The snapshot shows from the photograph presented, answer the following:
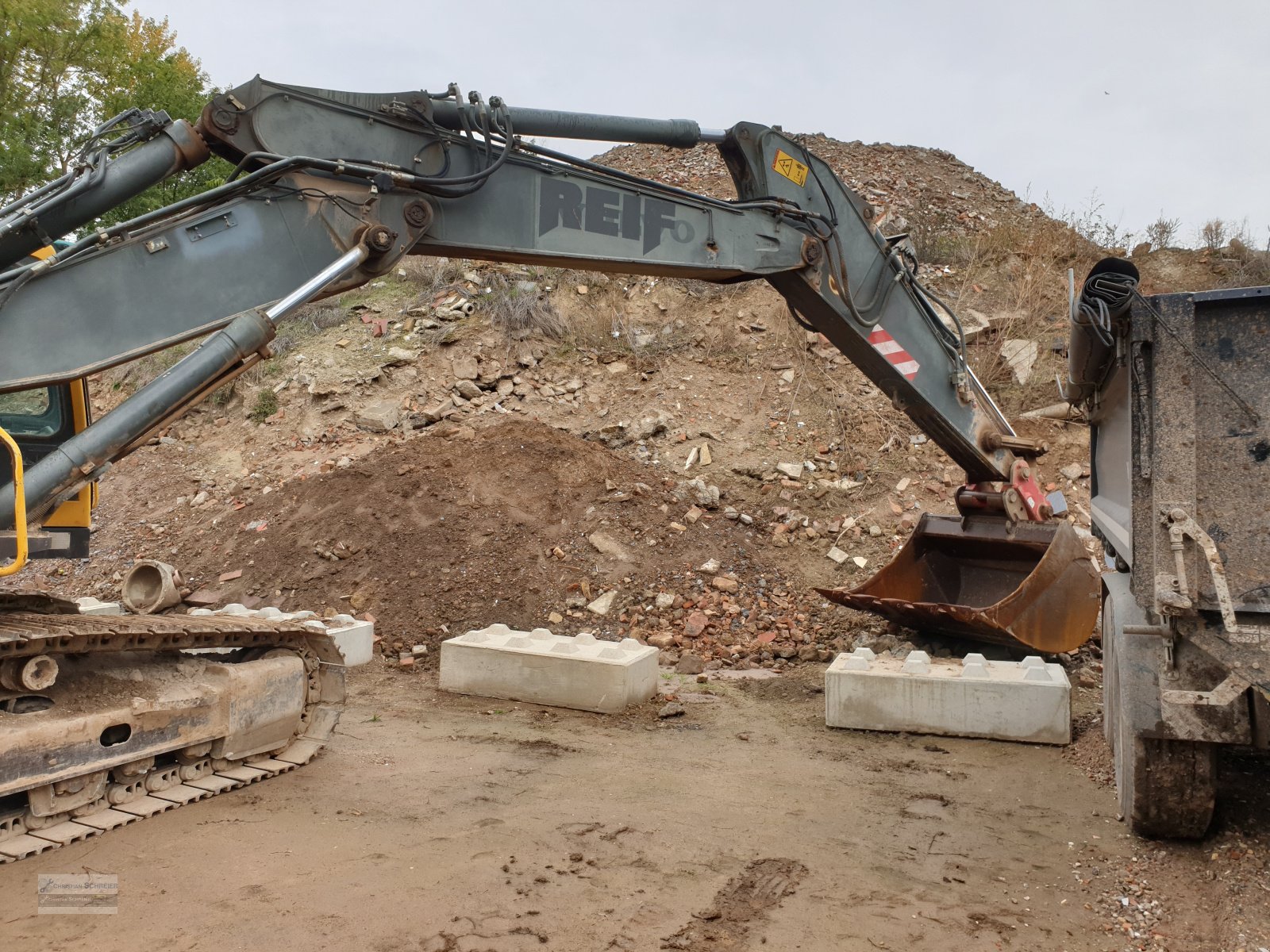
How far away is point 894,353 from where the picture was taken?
20.5 feet

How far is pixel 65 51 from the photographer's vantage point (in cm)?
2462

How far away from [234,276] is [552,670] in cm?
319

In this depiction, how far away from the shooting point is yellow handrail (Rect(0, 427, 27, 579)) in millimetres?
3549

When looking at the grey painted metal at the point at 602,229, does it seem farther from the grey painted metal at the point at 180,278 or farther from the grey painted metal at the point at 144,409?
the grey painted metal at the point at 144,409


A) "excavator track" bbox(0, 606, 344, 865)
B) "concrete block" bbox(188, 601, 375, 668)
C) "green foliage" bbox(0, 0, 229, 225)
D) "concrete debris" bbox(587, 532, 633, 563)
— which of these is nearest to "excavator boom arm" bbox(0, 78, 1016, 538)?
"excavator track" bbox(0, 606, 344, 865)

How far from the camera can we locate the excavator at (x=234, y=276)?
3.90 m

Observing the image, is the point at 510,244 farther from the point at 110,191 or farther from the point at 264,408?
the point at 264,408

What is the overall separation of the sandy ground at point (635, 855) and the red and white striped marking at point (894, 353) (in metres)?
2.14

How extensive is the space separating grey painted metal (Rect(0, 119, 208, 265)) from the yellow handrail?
2.67ft

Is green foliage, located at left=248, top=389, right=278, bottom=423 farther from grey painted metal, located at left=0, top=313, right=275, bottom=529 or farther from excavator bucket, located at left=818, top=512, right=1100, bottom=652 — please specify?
grey painted metal, located at left=0, top=313, right=275, bottom=529

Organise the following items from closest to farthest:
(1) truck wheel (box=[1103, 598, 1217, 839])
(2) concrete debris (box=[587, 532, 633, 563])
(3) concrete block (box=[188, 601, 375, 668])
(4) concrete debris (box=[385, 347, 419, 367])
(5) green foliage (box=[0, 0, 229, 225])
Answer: (1) truck wheel (box=[1103, 598, 1217, 839]) < (3) concrete block (box=[188, 601, 375, 668]) < (2) concrete debris (box=[587, 532, 633, 563]) < (4) concrete debris (box=[385, 347, 419, 367]) < (5) green foliage (box=[0, 0, 229, 225])

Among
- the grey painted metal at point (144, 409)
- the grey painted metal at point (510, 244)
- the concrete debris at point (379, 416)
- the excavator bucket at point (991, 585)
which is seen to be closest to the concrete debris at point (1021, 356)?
the excavator bucket at point (991, 585)

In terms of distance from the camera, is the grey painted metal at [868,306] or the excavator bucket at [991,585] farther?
the excavator bucket at [991,585]

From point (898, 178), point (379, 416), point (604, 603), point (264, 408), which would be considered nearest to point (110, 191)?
point (604, 603)
